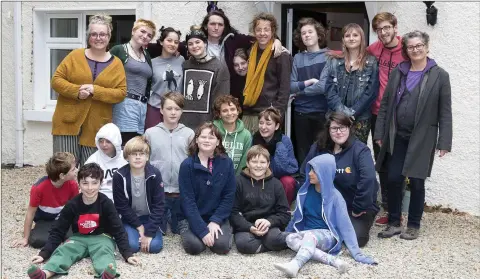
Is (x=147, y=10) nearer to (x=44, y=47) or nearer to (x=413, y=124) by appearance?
(x=44, y=47)

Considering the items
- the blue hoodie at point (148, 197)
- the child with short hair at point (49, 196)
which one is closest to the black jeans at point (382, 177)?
the blue hoodie at point (148, 197)

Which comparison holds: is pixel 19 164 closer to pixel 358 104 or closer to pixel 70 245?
pixel 70 245

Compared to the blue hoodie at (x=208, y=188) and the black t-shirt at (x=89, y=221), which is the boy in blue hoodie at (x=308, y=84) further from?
the black t-shirt at (x=89, y=221)

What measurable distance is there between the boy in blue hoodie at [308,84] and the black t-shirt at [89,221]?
2131 millimetres

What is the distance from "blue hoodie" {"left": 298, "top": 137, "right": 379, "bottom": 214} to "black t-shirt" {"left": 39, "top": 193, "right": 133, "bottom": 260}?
5.20 feet

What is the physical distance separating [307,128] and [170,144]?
4.58 ft

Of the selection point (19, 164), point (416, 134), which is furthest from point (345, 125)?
point (19, 164)

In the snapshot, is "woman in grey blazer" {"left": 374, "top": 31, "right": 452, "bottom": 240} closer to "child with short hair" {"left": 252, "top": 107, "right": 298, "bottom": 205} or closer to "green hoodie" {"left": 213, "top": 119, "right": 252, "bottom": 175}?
"child with short hair" {"left": 252, "top": 107, "right": 298, "bottom": 205}

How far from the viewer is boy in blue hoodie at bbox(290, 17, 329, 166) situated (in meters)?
6.05

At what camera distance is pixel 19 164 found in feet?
30.1

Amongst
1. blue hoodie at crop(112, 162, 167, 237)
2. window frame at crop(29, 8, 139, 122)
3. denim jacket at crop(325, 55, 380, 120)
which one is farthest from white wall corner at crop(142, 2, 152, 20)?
blue hoodie at crop(112, 162, 167, 237)

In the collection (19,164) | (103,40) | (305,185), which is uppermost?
(103,40)

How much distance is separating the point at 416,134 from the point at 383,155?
0.39 metres

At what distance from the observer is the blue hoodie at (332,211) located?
16.5 feet
